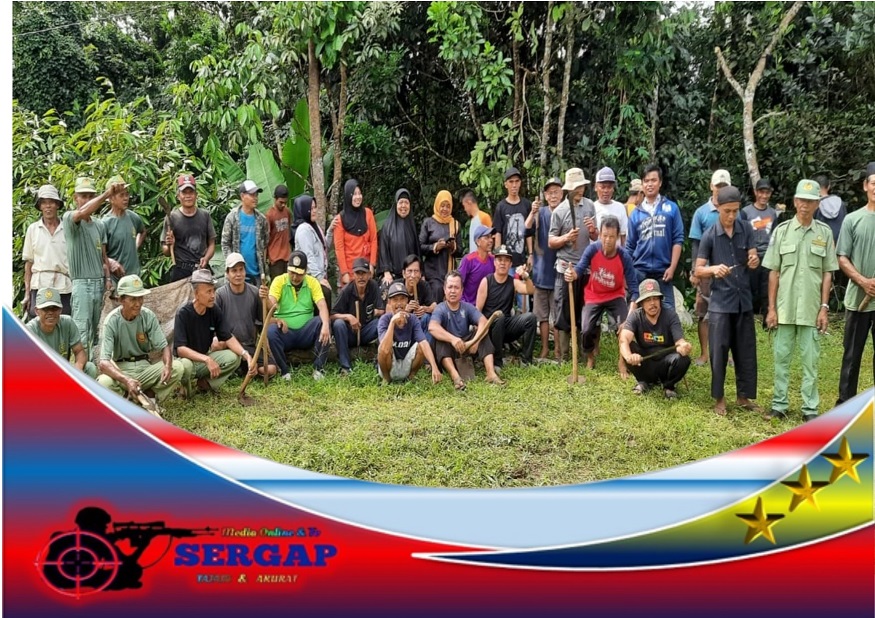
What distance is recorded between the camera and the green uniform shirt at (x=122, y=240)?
18.7ft

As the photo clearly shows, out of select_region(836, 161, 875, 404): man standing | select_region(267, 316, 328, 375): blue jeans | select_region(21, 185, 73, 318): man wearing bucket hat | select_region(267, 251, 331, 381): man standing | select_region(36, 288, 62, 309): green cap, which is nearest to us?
select_region(36, 288, 62, 309): green cap

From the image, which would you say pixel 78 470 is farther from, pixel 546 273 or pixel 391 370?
pixel 546 273

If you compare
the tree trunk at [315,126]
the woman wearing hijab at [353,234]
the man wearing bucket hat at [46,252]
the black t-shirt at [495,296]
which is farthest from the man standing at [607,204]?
the man wearing bucket hat at [46,252]

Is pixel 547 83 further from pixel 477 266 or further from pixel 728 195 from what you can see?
pixel 728 195

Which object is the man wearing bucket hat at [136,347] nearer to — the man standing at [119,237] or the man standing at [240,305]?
the man standing at [119,237]

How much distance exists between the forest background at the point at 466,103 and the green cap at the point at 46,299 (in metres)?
1.43

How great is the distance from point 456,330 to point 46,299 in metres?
3.88

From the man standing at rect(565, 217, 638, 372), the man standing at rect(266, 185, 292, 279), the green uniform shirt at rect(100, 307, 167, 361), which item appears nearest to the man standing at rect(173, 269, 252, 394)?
the green uniform shirt at rect(100, 307, 167, 361)

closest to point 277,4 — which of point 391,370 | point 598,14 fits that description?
point 598,14

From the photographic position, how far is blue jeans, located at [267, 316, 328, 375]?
7.12m

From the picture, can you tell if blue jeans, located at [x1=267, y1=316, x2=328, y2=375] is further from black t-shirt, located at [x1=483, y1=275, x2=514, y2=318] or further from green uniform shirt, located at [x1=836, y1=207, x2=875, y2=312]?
green uniform shirt, located at [x1=836, y1=207, x2=875, y2=312]

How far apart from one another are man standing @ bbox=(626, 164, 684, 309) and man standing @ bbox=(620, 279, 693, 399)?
0.59 meters

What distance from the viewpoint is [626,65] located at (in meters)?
7.45

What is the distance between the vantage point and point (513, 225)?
7.96 m
